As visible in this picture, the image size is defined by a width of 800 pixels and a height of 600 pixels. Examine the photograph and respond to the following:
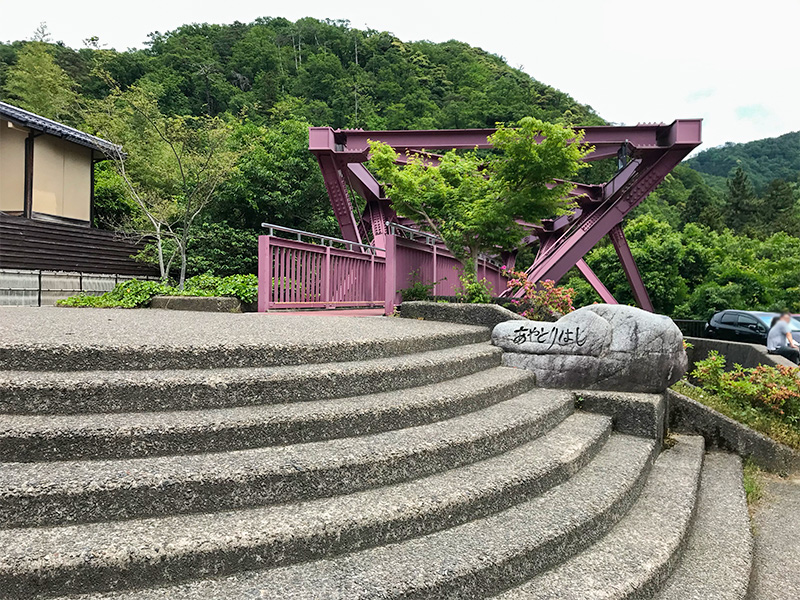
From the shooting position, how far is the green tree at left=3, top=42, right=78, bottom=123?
95.1ft

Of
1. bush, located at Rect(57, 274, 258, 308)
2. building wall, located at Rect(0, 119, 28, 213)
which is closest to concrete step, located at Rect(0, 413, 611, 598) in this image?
bush, located at Rect(57, 274, 258, 308)

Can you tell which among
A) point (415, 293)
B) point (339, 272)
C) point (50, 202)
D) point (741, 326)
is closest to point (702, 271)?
point (741, 326)

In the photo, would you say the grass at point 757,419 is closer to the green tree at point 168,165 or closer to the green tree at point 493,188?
the green tree at point 493,188

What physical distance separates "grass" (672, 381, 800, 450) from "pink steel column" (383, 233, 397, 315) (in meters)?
4.87

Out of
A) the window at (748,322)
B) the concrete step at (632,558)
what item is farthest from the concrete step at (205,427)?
the window at (748,322)

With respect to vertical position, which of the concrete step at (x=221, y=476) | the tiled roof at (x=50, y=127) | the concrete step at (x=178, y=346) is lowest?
the concrete step at (x=221, y=476)

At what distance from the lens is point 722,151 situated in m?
81.4

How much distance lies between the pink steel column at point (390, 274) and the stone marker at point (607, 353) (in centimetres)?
392

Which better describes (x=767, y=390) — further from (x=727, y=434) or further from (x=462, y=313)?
(x=462, y=313)

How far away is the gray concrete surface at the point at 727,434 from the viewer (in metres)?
4.85

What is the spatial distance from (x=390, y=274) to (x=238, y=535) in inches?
274

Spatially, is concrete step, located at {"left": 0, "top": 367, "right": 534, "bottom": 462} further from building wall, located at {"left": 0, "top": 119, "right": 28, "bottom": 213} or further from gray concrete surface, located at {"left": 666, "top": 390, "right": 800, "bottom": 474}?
building wall, located at {"left": 0, "top": 119, "right": 28, "bottom": 213}

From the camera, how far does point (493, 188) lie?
835cm

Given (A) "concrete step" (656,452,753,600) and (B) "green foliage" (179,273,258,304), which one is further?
(B) "green foliage" (179,273,258,304)
